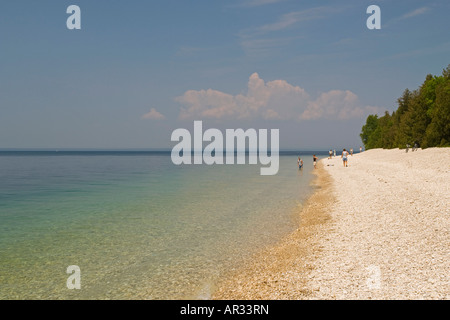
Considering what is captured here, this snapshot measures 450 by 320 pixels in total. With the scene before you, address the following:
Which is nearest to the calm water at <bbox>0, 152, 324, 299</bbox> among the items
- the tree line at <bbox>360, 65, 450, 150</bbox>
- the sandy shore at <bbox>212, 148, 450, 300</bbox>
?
the sandy shore at <bbox>212, 148, 450, 300</bbox>

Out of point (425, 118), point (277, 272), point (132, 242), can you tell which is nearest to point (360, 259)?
point (277, 272)

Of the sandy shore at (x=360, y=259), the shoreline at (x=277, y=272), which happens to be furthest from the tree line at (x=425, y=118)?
the shoreline at (x=277, y=272)

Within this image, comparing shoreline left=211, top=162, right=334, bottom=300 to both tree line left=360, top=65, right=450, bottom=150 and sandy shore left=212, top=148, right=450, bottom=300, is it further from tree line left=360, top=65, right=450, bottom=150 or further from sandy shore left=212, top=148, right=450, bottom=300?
tree line left=360, top=65, right=450, bottom=150

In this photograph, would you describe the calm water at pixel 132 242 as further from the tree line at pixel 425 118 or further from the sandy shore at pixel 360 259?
the tree line at pixel 425 118

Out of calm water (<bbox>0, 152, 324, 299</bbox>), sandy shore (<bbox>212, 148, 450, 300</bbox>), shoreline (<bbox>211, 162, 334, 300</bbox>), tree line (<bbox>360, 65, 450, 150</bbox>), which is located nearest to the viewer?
sandy shore (<bbox>212, 148, 450, 300</bbox>)

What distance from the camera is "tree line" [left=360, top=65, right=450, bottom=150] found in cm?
5425

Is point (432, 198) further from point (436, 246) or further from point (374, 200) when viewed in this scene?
point (436, 246)

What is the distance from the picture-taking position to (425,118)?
66.7 meters

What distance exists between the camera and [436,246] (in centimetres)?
1075

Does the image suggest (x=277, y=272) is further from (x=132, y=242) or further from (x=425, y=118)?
(x=425, y=118)

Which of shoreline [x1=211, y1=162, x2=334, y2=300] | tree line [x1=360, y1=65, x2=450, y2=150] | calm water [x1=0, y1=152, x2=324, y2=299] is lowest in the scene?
calm water [x1=0, y1=152, x2=324, y2=299]

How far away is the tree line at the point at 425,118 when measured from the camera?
54.2 m

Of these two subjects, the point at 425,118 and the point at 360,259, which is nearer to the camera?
the point at 360,259
